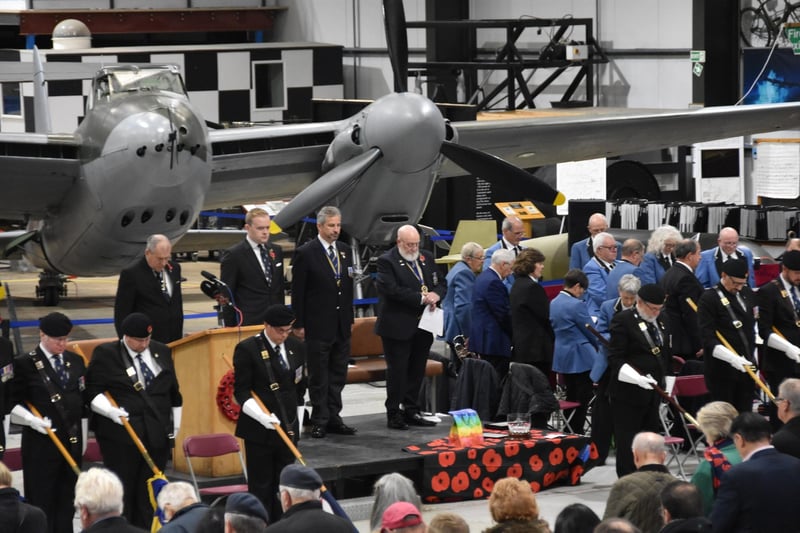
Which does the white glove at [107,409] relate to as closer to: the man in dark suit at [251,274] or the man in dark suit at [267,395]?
the man in dark suit at [267,395]

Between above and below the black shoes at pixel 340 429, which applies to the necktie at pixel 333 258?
above

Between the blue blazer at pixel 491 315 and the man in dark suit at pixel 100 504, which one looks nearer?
the man in dark suit at pixel 100 504

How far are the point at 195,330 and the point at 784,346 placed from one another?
808cm

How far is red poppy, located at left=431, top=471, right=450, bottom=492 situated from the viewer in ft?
32.5

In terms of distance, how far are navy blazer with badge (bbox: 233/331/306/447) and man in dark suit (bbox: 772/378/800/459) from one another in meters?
3.04

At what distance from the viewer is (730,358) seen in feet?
33.9

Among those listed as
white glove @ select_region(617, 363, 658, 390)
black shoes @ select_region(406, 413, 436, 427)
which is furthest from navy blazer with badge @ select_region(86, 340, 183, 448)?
white glove @ select_region(617, 363, 658, 390)

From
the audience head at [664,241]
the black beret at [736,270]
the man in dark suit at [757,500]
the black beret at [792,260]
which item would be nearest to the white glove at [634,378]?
the black beret at [736,270]

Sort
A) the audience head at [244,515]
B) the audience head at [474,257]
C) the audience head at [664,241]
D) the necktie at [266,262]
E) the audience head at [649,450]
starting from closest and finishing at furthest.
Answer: the audience head at [244,515] < the audience head at [649,450] < the necktie at [266,262] < the audience head at [474,257] < the audience head at [664,241]

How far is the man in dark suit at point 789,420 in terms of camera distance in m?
7.56

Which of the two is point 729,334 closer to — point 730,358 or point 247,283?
point 730,358

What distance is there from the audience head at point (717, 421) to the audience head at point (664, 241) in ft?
15.9

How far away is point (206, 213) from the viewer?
24.0 meters

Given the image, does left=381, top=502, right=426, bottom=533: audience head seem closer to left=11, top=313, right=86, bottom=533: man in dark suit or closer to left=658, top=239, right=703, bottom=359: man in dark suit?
left=11, top=313, right=86, bottom=533: man in dark suit
